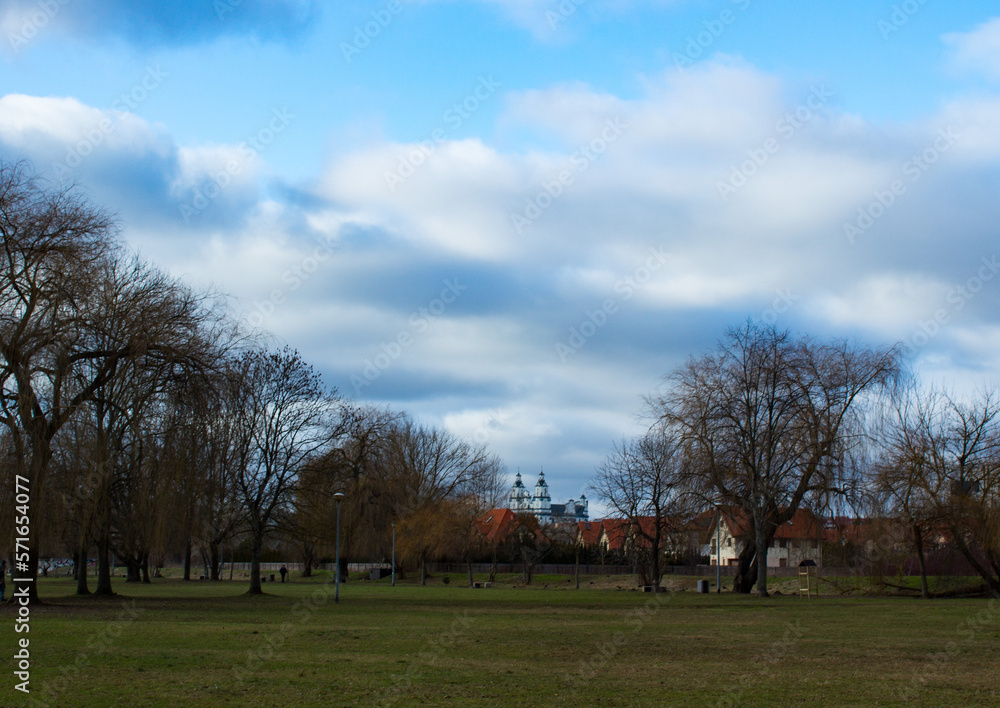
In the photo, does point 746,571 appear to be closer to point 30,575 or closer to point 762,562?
point 762,562

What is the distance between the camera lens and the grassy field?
1145 cm

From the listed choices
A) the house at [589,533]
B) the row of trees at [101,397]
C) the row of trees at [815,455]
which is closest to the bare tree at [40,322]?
the row of trees at [101,397]

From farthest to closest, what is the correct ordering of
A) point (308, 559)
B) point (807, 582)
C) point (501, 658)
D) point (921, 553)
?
point (308, 559), point (807, 582), point (921, 553), point (501, 658)

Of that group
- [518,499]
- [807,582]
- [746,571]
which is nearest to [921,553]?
[807,582]

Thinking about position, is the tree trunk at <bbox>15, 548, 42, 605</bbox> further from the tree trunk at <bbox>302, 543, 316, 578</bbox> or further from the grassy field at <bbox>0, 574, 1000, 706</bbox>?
the tree trunk at <bbox>302, 543, 316, 578</bbox>

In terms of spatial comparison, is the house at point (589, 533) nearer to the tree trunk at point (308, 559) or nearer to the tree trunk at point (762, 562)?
the tree trunk at point (308, 559)

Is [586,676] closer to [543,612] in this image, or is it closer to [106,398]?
[543,612]

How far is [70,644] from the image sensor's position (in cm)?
1639

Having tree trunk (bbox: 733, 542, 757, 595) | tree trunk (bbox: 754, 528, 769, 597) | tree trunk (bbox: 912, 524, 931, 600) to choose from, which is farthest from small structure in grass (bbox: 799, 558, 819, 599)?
tree trunk (bbox: 912, 524, 931, 600)

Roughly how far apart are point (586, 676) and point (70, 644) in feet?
32.0

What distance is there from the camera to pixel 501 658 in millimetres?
15641

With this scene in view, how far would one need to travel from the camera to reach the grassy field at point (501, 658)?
11445 millimetres

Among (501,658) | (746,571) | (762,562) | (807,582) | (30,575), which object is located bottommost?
(807,582)

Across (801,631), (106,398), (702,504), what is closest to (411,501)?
(702,504)
